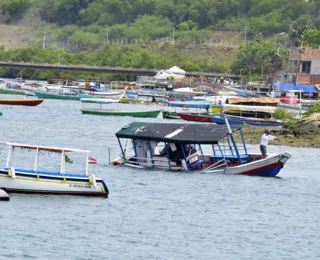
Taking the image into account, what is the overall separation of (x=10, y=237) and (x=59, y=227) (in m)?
3.01

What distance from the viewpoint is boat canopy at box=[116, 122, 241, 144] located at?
65.3 metres

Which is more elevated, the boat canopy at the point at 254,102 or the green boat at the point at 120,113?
the boat canopy at the point at 254,102

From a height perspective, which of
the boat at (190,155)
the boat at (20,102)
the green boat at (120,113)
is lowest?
the boat at (20,102)

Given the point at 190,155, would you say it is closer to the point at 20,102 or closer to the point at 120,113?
the point at 120,113

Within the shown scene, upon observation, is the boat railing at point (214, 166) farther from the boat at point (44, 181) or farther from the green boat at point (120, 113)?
the green boat at point (120, 113)

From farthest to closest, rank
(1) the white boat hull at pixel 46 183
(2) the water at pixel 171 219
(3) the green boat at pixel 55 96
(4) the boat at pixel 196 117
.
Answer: (3) the green boat at pixel 55 96
(4) the boat at pixel 196 117
(1) the white boat hull at pixel 46 183
(2) the water at pixel 171 219

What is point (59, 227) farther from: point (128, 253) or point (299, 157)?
point (299, 157)

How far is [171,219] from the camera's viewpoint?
173ft

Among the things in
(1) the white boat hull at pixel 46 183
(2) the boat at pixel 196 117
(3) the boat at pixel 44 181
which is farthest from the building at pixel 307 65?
(1) the white boat hull at pixel 46 183

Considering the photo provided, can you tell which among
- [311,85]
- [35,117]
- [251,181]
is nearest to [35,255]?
[251,181]

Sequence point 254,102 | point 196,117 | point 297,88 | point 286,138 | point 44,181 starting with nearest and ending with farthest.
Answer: point 44,181 < point 286,138 < point 196,117 < point 254,102 < point 297,88

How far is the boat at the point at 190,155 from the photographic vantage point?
217 feet

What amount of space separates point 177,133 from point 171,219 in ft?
48.1

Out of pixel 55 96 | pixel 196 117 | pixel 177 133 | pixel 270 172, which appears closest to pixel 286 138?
pixel 196 117
